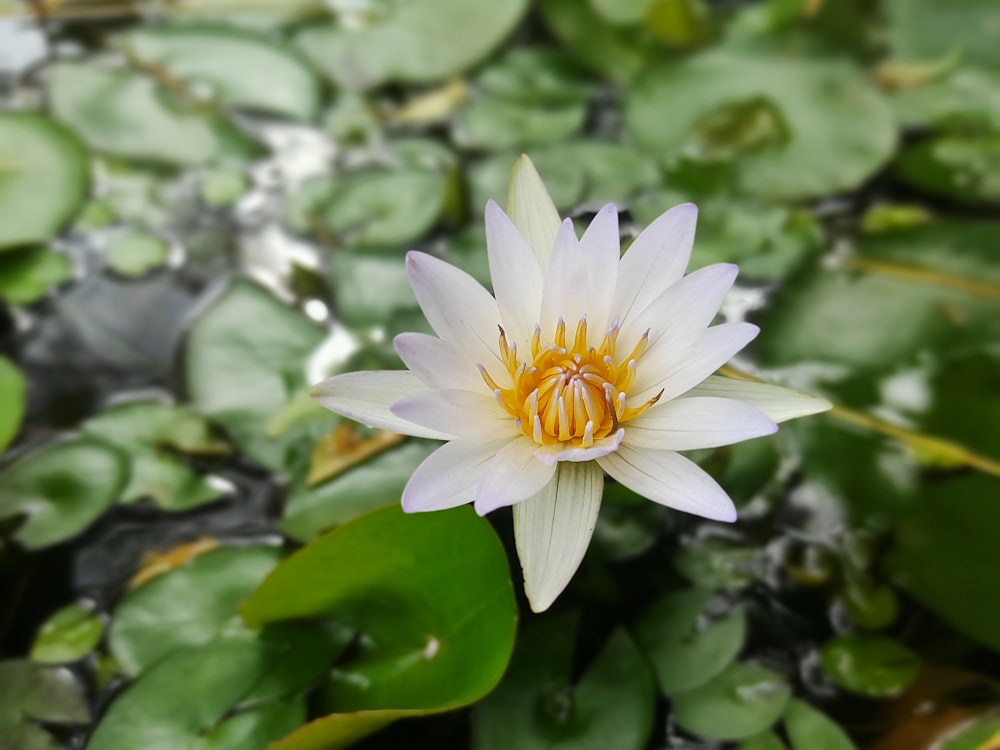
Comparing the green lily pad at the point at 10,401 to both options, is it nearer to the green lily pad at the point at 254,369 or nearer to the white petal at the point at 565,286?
the green lily pad at the point at 254,369

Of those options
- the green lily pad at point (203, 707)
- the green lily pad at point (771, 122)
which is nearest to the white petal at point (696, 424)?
the green lily pad at point (203, 707)

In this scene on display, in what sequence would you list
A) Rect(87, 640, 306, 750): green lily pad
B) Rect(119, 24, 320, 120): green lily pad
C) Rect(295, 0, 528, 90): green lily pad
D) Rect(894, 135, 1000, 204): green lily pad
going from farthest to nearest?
Rect(295, 0, 528, 90): green lily pad, Rect(119, 24, 320, 120): green lily pad, Rect(894, 135, 1000, 204): green lily pad, Rect(87, 640, 306, 750): green lily pad

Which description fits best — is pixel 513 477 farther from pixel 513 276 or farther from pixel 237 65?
pixel 237 65

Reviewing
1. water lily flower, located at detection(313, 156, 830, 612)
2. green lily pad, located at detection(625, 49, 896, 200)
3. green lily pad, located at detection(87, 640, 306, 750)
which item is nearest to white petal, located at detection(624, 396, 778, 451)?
water lily flower, located at detection(313, 156, 830, 612)

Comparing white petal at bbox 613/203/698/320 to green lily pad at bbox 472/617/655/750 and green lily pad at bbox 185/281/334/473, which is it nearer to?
green lily pad at bbox 472/617/655/750

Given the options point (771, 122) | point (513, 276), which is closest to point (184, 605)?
point (513, 276)

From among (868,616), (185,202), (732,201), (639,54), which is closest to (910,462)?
(868,616)

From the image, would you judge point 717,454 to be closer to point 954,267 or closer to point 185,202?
point 954,267
